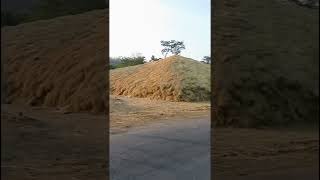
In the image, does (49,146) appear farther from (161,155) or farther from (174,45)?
(174,45)

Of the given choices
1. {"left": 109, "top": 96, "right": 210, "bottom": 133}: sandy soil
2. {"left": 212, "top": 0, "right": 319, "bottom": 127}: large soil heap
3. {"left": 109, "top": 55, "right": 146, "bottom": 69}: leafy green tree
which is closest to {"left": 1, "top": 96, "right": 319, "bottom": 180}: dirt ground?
{"left": 212, "top": 0, "right": 319, "bottom": 127}: large soil heap

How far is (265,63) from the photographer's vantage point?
257 centimetres

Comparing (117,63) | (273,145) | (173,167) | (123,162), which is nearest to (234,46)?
(273,145)

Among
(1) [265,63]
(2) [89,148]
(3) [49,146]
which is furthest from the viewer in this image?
(2) [89,148]

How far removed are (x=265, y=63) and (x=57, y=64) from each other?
250 centimetres

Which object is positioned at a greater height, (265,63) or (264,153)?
(265,63)

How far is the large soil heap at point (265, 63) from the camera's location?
221 cm

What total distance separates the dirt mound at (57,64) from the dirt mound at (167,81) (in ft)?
11.3

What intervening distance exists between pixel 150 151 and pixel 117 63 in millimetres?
6878

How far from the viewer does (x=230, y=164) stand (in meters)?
3.04

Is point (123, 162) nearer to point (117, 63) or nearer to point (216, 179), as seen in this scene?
point (216, 179)

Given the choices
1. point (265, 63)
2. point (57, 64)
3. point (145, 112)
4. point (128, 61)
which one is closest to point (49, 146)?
point (57, 64)

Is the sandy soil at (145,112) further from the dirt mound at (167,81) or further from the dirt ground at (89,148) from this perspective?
the dirt ground at (89,148)

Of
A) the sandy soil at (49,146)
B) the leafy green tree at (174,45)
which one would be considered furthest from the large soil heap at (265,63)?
the leafy green tree at (174,45)
